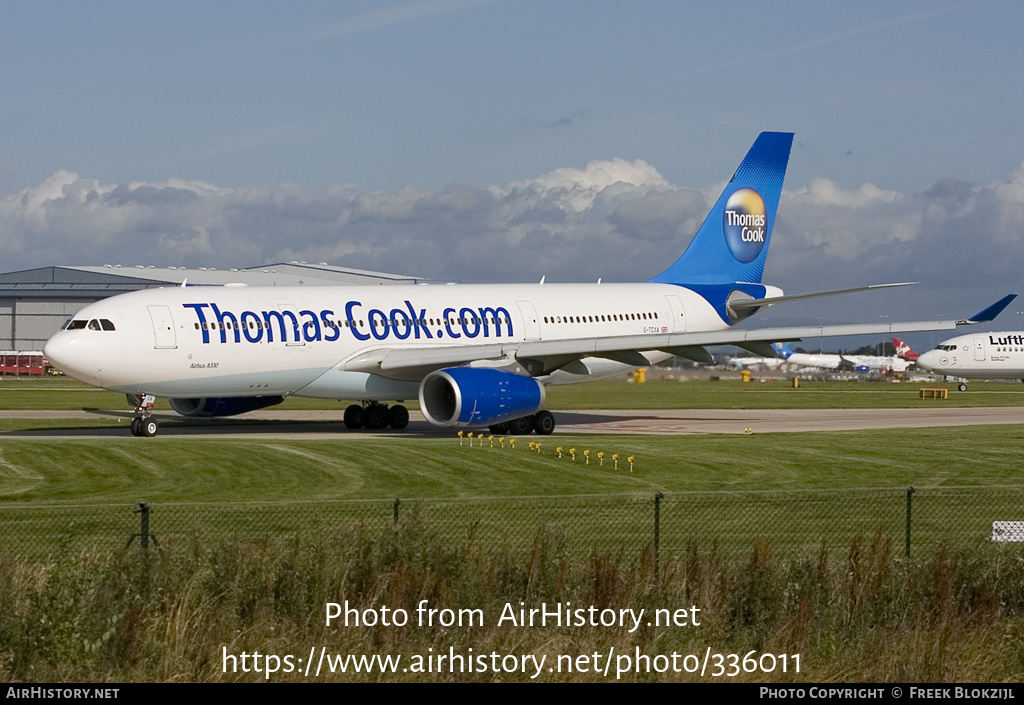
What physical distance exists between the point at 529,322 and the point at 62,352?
1364 centimetres

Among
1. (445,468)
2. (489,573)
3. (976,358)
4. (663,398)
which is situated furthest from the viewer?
(976,358)

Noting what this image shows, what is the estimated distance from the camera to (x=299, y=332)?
3331 cm

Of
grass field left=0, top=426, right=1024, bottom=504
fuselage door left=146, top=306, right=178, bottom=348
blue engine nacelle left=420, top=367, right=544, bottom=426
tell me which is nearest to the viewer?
grass field left=0, top=426, right=1024, bottom=504

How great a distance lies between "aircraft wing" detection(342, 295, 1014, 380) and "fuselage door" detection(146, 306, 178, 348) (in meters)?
4.84

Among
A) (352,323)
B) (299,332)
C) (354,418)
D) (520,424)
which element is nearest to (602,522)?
(520,424)

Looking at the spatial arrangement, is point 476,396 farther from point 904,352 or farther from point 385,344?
point 904,352

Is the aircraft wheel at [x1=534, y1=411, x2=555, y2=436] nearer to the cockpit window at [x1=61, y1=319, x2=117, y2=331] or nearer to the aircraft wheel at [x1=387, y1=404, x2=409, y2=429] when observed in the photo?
the aircraft wheel at [x1=387, y1=404, x2=409, y2=429]

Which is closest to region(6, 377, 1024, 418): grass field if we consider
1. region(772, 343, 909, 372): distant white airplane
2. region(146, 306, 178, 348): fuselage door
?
region(146, 306, 178, 348): fuselage door

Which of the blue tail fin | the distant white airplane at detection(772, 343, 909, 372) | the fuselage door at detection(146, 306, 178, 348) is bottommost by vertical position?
the distant white airplane at detection(772, 343, 909, 372)

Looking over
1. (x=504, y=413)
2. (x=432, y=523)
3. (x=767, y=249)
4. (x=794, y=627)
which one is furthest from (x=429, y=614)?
(x=767, y=249)

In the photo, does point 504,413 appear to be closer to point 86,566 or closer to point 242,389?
point 242,389

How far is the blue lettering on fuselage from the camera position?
32312 millimetres

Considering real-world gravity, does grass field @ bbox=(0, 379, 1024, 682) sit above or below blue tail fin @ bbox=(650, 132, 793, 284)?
below

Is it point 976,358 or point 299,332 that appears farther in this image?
point 976,358
